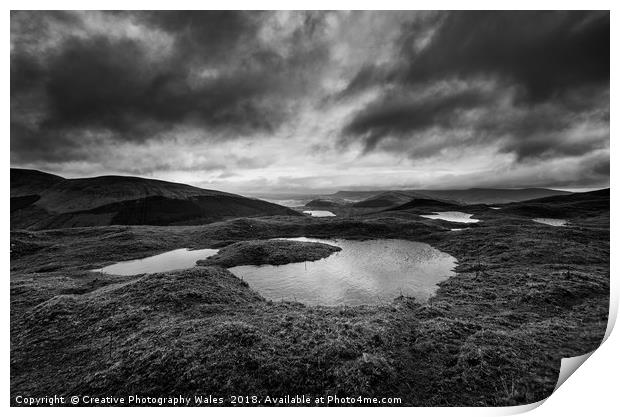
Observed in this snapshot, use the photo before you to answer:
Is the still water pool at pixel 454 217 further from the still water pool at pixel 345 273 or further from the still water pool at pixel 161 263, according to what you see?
the still water pool at pixel 161 263

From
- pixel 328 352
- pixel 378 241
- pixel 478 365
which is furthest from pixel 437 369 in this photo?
pixel 378 241

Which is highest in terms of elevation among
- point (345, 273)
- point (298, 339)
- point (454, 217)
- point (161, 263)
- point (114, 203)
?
point (114, 203)

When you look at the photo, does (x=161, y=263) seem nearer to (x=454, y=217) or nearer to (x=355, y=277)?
(x=355, y=277)

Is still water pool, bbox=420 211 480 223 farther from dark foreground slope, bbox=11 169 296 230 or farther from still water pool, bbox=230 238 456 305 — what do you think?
dark foreground slope, bbox=11 169 296 230

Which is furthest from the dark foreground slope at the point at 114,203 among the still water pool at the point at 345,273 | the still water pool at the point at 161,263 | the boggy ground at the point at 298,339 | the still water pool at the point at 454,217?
the boggy ground at the point at 298,339

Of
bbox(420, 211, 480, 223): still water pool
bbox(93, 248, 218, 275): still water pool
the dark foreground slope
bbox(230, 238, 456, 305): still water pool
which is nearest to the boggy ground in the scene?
bbox(230, 238, 456, 305): still water pool

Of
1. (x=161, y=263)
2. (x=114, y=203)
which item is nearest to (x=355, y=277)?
(x=161, y=263)
